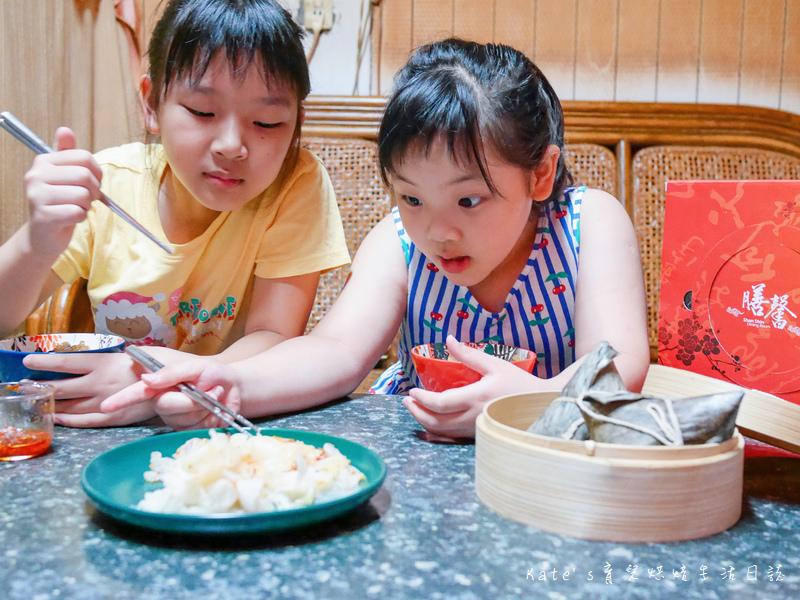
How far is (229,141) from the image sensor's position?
1.02m

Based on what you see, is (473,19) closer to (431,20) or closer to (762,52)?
(431,20)

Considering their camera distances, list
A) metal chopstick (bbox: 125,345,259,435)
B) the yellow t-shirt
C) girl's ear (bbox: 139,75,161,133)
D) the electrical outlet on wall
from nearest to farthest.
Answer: metal chopstick (bbox: 125,345,259,435) → girl's ear (bbox: 139,75,161,133) → the yellow t-shirt → the electrical outlet on wall

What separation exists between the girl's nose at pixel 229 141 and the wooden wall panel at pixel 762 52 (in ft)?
7.30

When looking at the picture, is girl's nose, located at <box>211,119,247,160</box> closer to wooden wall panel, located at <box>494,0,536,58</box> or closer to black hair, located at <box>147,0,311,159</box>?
black hair, located at <box>147,0,311,159</box>

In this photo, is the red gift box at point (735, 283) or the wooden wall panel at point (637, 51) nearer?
the red gift box at point (735, 283)

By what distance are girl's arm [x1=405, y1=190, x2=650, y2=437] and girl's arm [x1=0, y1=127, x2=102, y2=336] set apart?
50 cm

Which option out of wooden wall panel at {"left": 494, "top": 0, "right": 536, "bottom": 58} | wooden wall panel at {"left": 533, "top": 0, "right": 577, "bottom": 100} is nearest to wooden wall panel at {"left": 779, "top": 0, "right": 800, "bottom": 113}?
wooden wall panel at {"left": 533, "top": 0, "right": 577, "bottom": 100}

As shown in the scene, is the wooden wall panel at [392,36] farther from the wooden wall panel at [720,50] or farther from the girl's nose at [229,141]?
the girl's nose at [229,141]

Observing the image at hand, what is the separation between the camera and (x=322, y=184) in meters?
1.33

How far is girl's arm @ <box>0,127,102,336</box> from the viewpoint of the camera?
0.86 metres

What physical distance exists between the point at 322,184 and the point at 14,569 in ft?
3.20

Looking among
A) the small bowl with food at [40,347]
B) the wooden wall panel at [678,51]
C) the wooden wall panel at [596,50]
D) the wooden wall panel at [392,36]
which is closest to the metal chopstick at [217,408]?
the small bowl with food at [40,347]

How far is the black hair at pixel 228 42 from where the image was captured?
3.36ft

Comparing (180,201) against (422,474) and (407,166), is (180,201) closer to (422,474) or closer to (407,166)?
(407,166)
